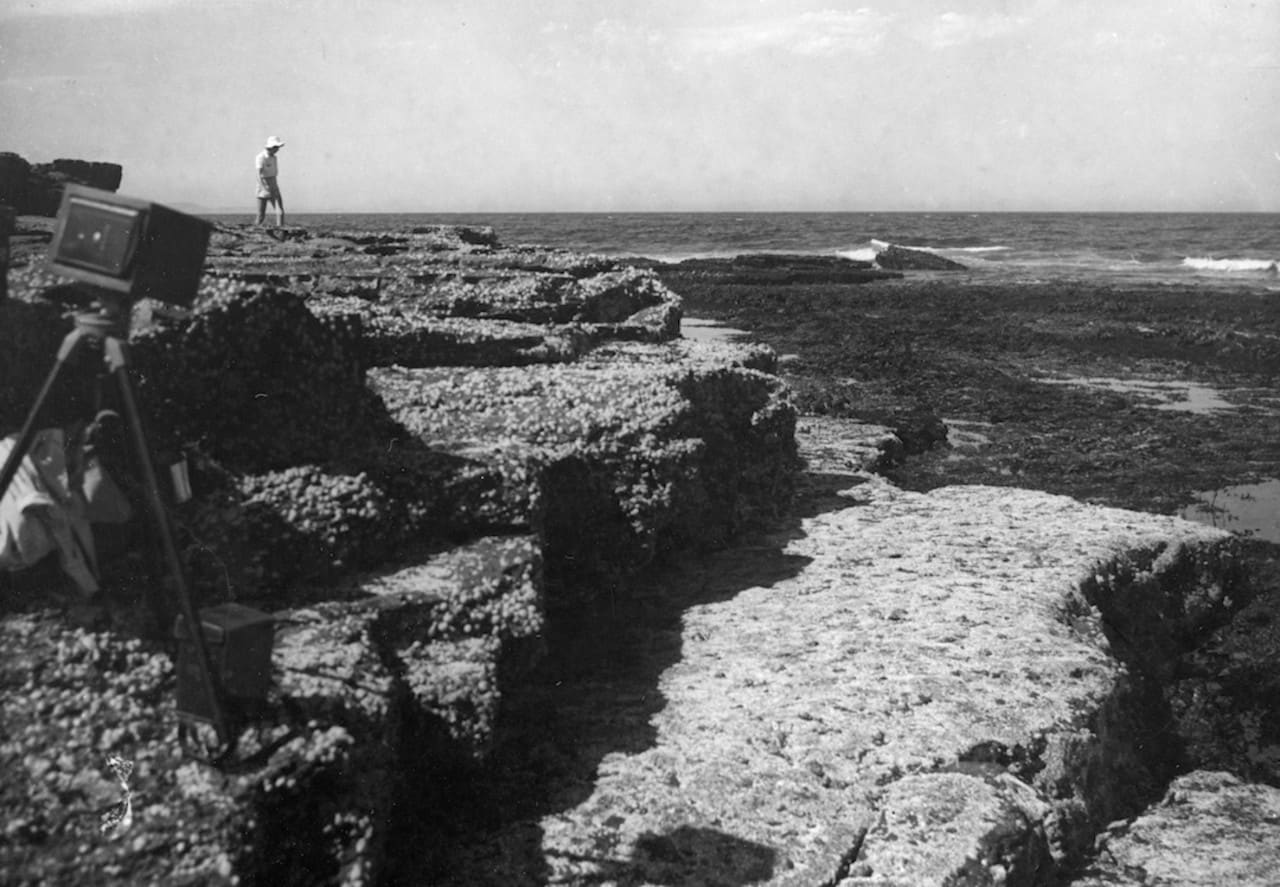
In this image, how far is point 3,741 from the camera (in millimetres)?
2613

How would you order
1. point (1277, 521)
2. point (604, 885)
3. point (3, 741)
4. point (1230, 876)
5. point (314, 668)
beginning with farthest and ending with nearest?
1. point (1277, 521)
2. point (1230, 876)
3. point (604, 885)
4. point (314, 668)
5. point (3, 741)

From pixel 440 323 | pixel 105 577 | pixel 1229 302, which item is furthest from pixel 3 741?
pixel 1229 302

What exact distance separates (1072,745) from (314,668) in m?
2.93

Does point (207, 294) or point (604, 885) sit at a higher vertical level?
point (207, 294)

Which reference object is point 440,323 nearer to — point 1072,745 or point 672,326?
point 672,326

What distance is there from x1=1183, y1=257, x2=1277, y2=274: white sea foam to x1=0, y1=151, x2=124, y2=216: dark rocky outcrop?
41926 mm

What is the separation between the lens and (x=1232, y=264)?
42938 millimetres

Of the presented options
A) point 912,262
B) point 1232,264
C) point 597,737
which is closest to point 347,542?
point 597,737

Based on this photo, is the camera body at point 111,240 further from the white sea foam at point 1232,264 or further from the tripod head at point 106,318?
the white sea foam at point 1232,264

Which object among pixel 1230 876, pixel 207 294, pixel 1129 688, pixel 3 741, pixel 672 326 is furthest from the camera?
pixel 672 326

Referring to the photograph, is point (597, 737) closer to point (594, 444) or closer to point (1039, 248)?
point (594, 444)

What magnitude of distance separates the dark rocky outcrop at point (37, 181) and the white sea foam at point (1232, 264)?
41926mm

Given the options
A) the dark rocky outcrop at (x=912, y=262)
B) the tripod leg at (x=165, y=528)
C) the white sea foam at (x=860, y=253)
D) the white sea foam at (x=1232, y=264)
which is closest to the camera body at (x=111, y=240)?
the tripod leg at (x=165, y=528)

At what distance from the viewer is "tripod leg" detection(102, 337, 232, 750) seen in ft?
8.48
